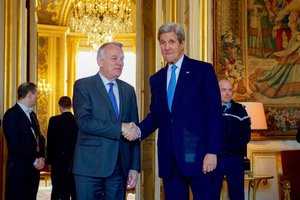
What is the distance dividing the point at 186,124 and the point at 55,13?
1162 centimetres

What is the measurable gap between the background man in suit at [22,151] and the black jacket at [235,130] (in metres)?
1.72

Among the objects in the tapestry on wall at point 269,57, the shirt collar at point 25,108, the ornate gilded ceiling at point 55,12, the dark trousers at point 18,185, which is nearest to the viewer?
the dark trousers at point 18,185

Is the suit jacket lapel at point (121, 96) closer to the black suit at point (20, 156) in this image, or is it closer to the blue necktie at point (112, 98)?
the blue necktie at point (112, 98)

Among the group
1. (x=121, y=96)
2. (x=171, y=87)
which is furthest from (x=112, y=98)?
(x=171, y=87)

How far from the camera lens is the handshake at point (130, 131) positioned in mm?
3324

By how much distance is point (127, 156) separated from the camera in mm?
3441

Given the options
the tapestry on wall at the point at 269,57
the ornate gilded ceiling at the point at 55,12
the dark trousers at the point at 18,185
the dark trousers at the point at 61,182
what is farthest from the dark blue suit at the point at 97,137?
the ornate gilded ceiling at the point at 55,12

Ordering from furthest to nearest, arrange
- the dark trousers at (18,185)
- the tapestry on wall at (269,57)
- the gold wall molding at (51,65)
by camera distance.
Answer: the gold wall molding at (51,65), the tapestry on wall at (269,57), the dark trousers at (18,185)

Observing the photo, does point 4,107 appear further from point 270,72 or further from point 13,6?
point 270,72

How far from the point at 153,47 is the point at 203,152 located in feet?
15.0

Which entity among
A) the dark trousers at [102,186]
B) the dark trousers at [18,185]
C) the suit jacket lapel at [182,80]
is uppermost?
the suit jacket lapel at [182,80]

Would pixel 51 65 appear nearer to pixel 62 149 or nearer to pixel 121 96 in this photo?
pixel 62 149

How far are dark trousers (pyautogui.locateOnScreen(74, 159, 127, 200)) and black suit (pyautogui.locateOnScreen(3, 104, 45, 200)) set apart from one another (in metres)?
1.76

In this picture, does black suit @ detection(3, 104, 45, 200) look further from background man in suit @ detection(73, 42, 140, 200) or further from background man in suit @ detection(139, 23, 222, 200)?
background man in suit @ detection(139, 23, 222, 200)
